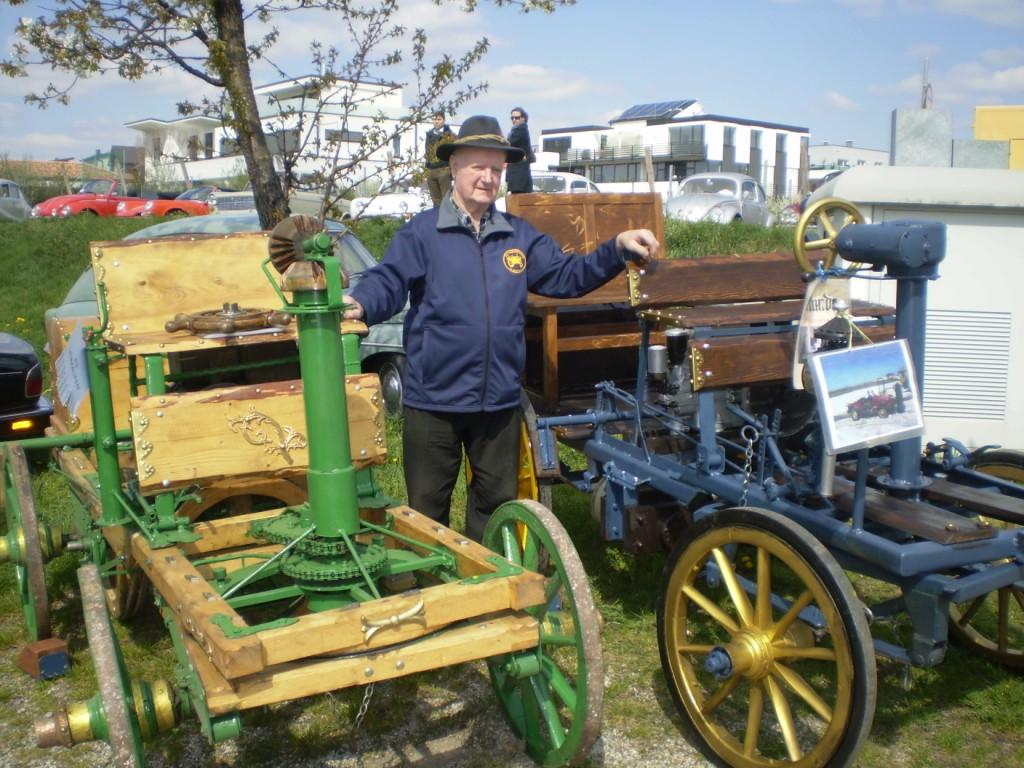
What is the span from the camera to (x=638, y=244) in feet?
11.8

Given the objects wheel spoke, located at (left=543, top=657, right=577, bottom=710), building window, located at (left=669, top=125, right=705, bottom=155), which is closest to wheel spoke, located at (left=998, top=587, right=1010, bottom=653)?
wheel spoke, located at (left=543, top=657, right=577, bottom=710)

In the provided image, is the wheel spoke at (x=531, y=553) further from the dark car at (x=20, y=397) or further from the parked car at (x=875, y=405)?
the dark car at (x=20, y=397)

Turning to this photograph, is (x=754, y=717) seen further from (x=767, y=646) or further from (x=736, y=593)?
(x=736, y=593)

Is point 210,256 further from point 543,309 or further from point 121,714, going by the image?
point 121,714

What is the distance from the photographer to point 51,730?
7.79 feet

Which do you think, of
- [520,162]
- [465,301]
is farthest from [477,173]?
[520,162]

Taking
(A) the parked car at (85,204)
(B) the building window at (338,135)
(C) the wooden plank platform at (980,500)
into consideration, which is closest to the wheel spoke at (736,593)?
(C) the wooden plank platform at (980,500)

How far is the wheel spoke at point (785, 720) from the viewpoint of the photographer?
2.75 metres

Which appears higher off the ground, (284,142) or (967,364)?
(284,142)

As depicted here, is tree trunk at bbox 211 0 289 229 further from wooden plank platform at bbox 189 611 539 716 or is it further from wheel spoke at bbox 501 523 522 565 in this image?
wooden plank platform at bbox 189 611 539 716

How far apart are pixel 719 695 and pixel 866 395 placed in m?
1.03

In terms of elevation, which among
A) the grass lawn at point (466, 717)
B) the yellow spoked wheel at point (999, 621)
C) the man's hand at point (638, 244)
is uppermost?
the man's hand at point (638, 244)

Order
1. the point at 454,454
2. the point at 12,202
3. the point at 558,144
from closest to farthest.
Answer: the point at 454,454 → the point at 12,202 → the point at 558,144

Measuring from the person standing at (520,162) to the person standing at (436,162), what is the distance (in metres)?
5.99
